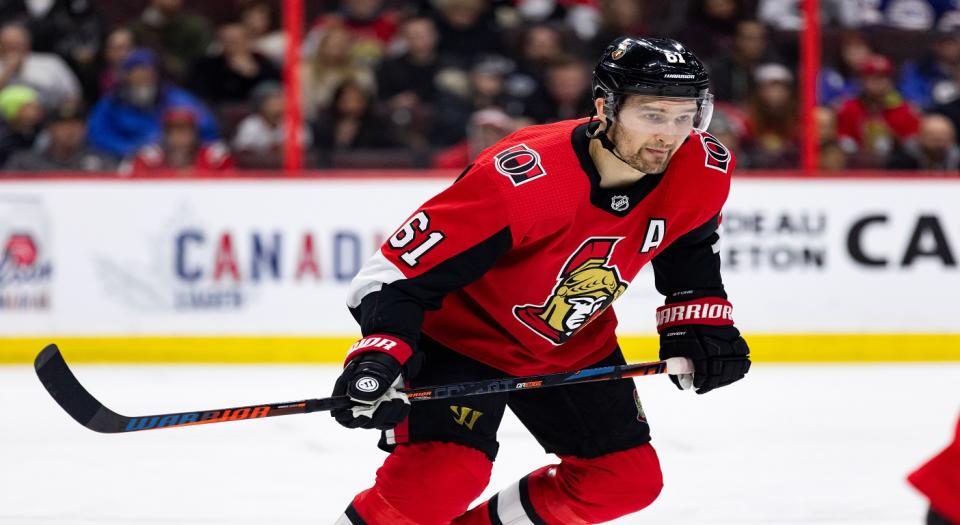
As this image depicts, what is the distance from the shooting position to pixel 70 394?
95.7 inches

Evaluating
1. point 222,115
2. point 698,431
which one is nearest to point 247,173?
point 222,115

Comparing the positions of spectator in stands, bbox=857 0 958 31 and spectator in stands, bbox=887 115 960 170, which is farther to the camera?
spectator in stands, bbox=857 0 958 31

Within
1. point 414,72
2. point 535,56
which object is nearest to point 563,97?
point 535,56

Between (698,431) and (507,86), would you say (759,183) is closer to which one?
(507,86)

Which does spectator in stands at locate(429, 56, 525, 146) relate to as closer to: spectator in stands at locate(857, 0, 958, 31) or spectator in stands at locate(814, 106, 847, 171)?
spectator in stands at locate(814, 106, 847, 171)

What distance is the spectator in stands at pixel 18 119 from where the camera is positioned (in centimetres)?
602

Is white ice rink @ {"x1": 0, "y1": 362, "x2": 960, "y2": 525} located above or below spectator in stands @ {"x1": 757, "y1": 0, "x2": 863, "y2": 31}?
below

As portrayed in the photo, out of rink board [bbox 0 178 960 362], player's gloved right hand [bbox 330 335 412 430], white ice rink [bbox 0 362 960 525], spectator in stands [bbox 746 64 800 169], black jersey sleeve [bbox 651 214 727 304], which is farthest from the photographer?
spectator in stands [bbox 746 64 800 169]

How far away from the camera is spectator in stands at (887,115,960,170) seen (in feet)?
20.0

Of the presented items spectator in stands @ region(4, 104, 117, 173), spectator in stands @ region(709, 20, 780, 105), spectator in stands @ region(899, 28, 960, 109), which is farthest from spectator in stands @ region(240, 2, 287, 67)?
spectator in stands @ region(899, 28, 960, 109)

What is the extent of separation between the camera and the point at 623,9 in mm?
6555

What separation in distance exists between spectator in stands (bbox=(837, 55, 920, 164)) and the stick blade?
4.45 m

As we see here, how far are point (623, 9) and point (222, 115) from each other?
78.2 inches

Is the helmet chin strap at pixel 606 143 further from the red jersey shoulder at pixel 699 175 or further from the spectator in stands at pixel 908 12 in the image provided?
the spectator in stands at pixel 908 12
